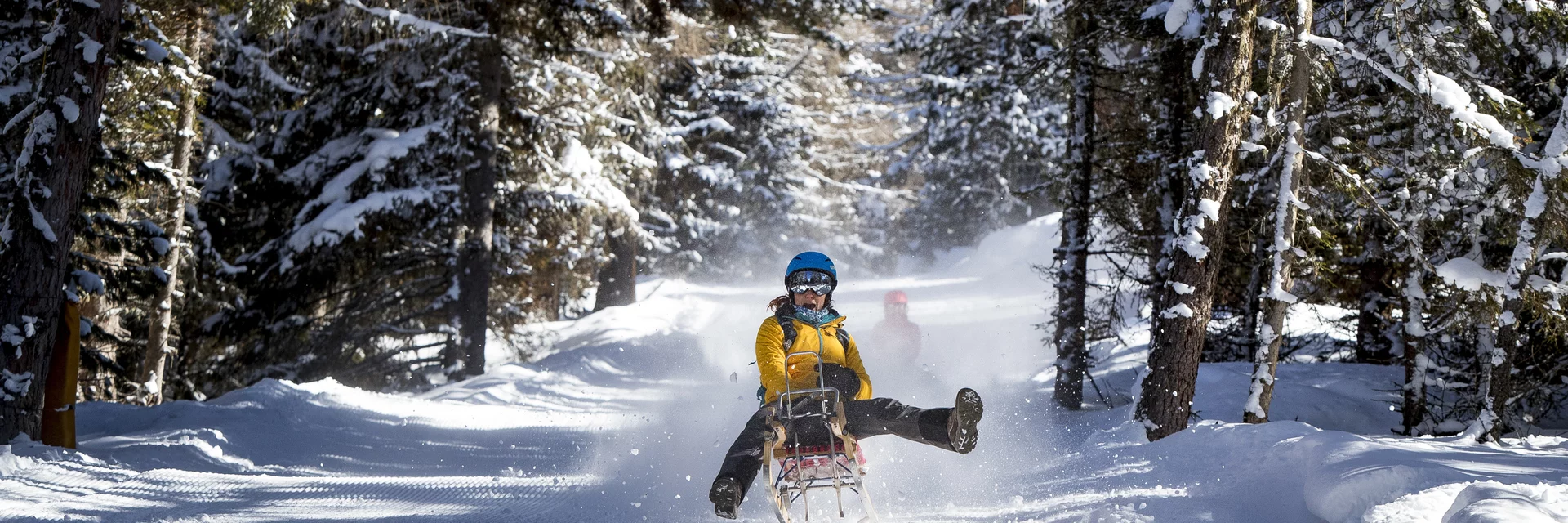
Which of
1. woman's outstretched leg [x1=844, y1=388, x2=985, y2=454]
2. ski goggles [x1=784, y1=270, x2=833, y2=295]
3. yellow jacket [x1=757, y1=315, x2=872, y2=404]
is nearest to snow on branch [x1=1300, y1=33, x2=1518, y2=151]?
woman's outstretched leg [x1=844, y1=388, x2=985, y2=454]

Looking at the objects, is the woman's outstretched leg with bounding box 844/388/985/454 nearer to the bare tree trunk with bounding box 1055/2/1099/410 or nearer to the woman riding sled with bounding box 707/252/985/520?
the woman riding sled with bounding box 707/252/985/520

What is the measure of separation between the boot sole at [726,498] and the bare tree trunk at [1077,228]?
7394 mm

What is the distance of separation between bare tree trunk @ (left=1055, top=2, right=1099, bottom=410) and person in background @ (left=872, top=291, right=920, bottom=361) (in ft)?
13.8

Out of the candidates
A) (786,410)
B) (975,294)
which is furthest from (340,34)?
(975,294)

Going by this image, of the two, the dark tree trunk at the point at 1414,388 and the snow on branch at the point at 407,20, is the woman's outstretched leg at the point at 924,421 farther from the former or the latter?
the snow on branch at the point at 407,20

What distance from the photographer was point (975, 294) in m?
29.8

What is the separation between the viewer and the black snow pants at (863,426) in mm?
6508

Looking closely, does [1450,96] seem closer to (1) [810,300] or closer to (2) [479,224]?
(1) [810,300]

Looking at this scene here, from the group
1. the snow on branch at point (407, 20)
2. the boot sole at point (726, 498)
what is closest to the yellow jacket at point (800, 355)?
the boot sole at point (726, 498)

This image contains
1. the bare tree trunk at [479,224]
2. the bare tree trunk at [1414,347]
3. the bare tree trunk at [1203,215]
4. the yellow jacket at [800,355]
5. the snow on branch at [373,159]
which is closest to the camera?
the yellow jacket at [800,355]

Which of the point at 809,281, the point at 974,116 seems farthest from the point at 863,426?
the point at 974,116

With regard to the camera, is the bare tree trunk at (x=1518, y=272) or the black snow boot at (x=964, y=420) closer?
the black snow boot at (x=964, y=420)

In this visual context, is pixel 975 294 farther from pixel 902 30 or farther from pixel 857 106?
pixel 857 106

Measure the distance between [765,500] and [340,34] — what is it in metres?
11.8
